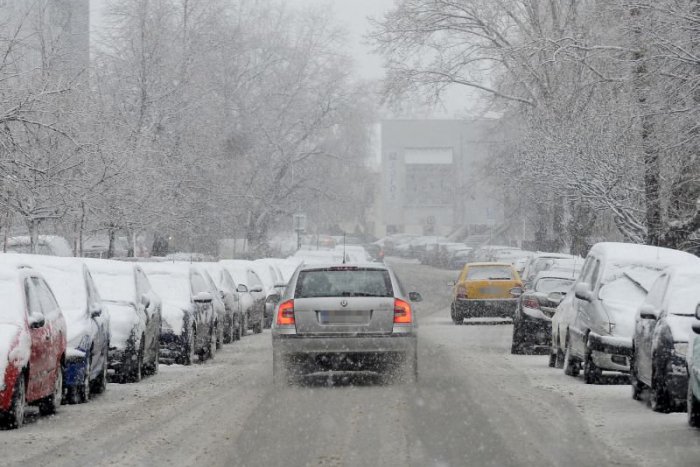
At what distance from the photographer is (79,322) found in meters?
15.6

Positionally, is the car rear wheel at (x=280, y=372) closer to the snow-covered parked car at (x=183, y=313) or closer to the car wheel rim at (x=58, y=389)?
the car wheel rim at (x=58, y=389)

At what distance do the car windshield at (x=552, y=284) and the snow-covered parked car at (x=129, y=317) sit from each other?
8.14 metres

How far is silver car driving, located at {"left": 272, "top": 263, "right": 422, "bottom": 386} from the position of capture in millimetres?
16219

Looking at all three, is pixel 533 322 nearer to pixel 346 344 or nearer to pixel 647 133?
pixel 647 133

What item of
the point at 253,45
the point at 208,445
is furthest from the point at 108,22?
the point at 208,445

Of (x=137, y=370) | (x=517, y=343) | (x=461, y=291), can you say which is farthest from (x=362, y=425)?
(x=461, y=291)

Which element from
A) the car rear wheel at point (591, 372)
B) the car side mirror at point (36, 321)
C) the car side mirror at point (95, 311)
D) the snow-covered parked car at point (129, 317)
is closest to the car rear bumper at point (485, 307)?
the snow-covered parked car at point (129, 317)

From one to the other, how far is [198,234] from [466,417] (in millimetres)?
37384

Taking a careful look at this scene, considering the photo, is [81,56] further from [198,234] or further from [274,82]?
[274,82]

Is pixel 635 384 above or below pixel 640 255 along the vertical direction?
below

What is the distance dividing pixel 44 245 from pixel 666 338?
79.2 ft

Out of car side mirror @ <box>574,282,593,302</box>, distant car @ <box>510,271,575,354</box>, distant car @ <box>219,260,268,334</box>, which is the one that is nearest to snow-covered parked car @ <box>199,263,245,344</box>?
distant car @ <box>219,260,268,334</box>

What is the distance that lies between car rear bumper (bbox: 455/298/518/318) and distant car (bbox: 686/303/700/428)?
21.4 metres

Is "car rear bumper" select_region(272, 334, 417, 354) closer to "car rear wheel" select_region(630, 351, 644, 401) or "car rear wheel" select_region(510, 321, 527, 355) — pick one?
"car rear wheel" select_region(630, 351, 644, 401)
